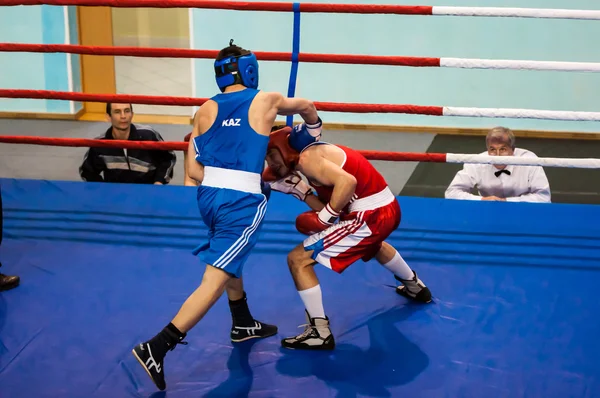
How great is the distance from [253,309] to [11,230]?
57.6 inches

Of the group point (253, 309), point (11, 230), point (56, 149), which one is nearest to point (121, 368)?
point (253, 309)

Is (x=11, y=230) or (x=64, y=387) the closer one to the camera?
(x=64, y=387)

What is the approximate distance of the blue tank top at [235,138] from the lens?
262cm

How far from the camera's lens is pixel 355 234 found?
9.49 ft

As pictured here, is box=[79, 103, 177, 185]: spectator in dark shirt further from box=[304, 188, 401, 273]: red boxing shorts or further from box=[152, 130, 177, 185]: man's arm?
box=[304, 188, 401, 273]: red boxing shorts

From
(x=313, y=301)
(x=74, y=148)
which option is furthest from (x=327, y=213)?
(x=74, y=148)

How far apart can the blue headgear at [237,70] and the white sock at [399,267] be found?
944 mm

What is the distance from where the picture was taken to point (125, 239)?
3693 millimetres

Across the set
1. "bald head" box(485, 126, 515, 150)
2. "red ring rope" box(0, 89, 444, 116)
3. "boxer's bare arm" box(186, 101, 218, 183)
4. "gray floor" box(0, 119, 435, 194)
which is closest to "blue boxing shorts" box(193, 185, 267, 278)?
"boxer's bare arm" box(186, 101, 218, 183)

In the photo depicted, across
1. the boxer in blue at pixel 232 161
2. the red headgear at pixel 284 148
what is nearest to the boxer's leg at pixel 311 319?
the boxer in blue at pixel 232 161

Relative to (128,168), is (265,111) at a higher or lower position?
higher

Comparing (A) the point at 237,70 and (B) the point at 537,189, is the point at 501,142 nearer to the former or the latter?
(B) the point at 537,189

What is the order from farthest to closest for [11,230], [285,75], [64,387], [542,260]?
[285,75], [11,230], [542,260], [64,387]

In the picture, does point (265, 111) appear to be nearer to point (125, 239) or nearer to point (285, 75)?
point (125, 239)
